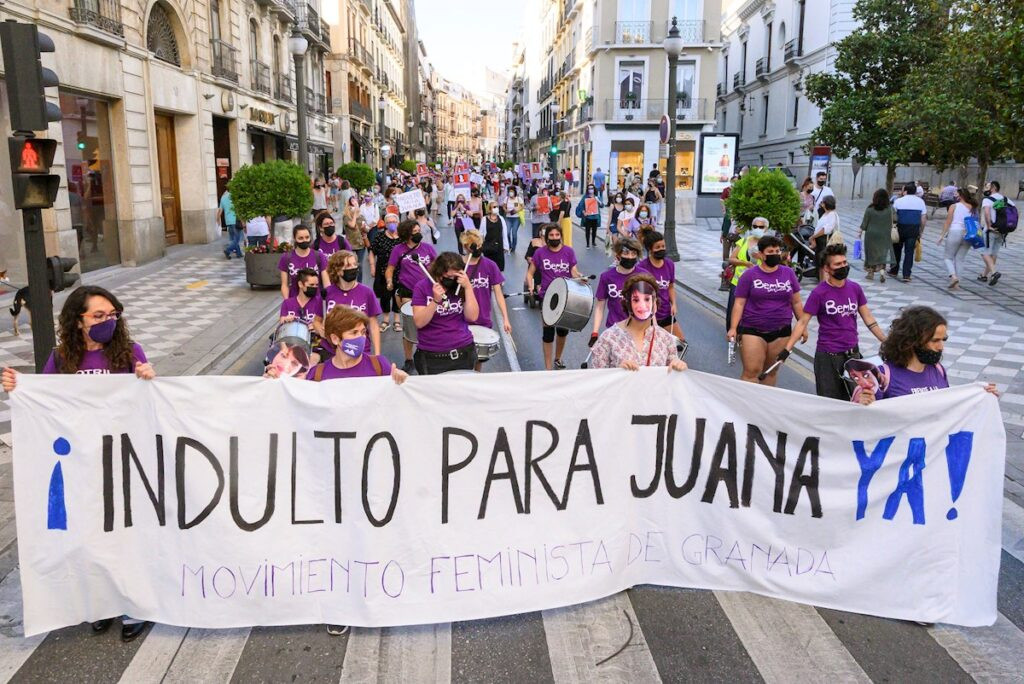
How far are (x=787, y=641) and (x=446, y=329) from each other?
347cm

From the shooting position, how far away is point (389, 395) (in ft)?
14.3

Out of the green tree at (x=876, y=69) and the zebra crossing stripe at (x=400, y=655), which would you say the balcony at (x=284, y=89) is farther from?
the zebra crossing stripe at (x=400, y=655)

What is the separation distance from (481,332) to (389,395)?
3.15 m

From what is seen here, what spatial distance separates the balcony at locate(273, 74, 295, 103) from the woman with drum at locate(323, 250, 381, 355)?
27.7 m

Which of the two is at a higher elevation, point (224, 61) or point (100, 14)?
point (224, 61)

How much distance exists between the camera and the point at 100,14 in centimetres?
1741

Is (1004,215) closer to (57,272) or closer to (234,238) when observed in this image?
(57,272)

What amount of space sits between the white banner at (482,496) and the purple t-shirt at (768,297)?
2.85 meters

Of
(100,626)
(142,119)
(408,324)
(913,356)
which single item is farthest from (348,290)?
(142,119)

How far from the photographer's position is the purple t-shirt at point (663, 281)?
7.82 meters

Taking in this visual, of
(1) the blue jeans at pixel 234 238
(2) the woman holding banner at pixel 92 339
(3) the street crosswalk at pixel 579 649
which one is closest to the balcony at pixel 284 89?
(1) the blue jeans at pixel 234 238

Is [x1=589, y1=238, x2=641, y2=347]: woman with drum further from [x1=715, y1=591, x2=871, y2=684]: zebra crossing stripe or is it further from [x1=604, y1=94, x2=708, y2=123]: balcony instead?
[x1=604, y1=94, x2=708, y2=123]: balcony

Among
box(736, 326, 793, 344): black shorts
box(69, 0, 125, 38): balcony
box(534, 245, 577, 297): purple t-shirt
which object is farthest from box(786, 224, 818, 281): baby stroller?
box(69, 0, 125, 38): balcony

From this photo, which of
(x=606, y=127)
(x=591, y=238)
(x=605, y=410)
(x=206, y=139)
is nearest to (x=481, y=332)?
(x=605, y=410)
